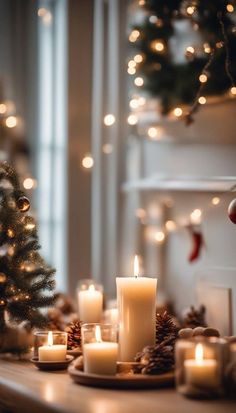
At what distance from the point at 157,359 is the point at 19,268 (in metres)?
0.49

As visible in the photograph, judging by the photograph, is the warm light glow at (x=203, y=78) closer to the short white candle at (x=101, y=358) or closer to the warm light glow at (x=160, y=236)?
the warm light glow at (x=160, y=236)

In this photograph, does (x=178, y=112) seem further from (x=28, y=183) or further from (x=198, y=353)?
(x=198, y=353)

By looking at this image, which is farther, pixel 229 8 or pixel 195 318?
pixel 195 318

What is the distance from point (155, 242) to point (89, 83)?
73 cm

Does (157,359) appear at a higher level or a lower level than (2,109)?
lower

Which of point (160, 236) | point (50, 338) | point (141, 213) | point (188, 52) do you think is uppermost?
point (188, 52)

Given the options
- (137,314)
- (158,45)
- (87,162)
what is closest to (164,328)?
(137,314)

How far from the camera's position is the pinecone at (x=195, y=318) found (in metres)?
2.26

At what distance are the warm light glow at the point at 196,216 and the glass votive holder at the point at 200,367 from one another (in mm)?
1080

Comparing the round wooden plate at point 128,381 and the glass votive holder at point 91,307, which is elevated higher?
the glass votive holder at point 91,307

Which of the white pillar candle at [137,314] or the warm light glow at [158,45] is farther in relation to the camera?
the warm light glow at [158,45]

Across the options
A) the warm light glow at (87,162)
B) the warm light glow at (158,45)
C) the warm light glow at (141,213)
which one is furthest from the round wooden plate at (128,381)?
the warm light glow at (87,162)

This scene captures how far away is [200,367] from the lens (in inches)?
58.8

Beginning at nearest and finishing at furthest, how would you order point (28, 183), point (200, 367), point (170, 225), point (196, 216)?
point (200, 367)
point (196, 216)
point (170, 225)
point (28, 183)
